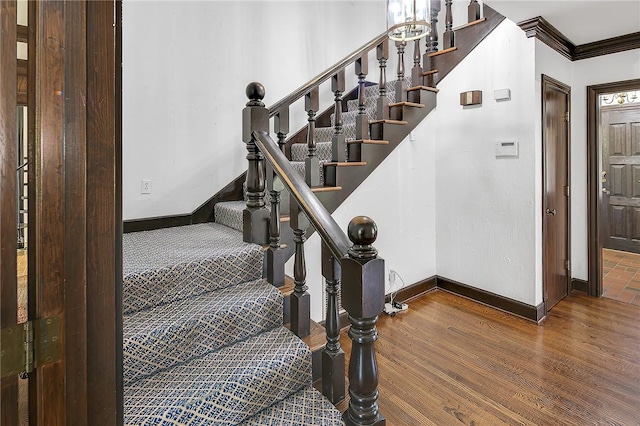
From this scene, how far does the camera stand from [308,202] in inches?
62.2

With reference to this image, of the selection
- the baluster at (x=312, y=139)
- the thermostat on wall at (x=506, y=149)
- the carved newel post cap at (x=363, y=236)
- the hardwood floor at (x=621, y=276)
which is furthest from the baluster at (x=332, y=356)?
the hardwood floor at (x=621, y=276)

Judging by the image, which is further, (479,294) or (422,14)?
(479,294)

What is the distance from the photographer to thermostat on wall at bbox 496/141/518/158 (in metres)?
3.05

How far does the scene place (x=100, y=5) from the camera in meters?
0.62

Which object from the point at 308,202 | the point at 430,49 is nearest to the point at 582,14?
the point at 430,49

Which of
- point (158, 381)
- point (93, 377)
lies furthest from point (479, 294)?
point (93, 377)

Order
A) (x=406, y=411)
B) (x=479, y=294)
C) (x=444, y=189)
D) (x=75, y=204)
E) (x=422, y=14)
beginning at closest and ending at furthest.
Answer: (x=75, y=204) < (x=406, y=411) < (x=422, y=14) < (x=479, y=294) < (x=444, y=189)

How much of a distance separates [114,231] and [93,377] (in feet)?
0.88

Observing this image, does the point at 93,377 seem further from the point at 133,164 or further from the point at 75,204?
the point at 133,164

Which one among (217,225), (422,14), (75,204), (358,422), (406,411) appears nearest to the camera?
(75,204)

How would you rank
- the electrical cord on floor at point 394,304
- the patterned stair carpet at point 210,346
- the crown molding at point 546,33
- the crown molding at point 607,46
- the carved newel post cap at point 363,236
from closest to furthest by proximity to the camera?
the carved newel post cap at point 363,236 < the patterned stair carpet at point 210,346 < the crown molding at point 546,33 < the crown molding at point 607,46 < the electrical cord on floor at point 394,304

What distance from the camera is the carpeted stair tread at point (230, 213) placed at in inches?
98.5

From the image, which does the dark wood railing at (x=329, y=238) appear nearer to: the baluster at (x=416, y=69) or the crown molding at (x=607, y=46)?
the baluster at (x=416, y=69)

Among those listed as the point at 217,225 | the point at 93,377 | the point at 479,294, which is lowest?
the point at 479,294
